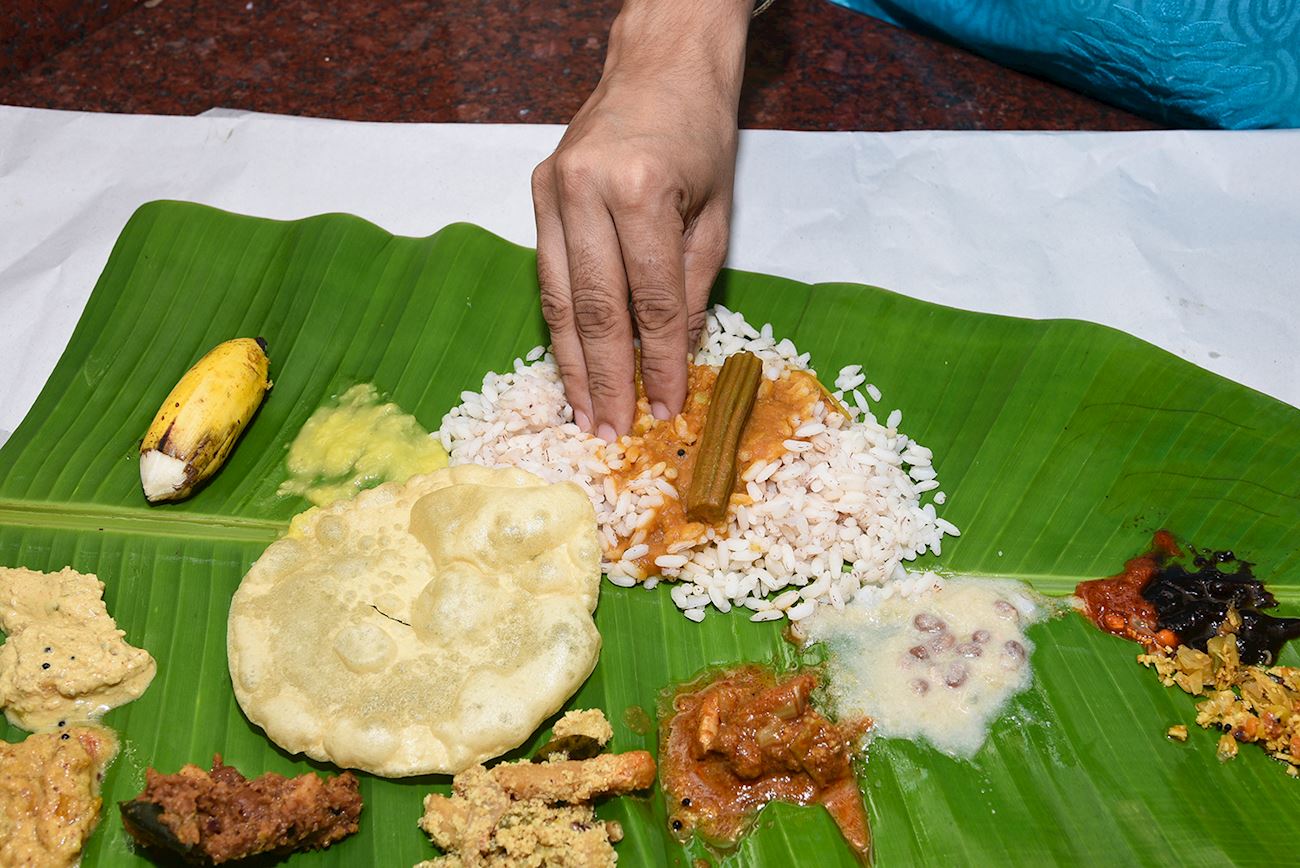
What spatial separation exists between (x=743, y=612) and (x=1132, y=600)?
4.23 ft

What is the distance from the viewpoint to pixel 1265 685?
299 cm

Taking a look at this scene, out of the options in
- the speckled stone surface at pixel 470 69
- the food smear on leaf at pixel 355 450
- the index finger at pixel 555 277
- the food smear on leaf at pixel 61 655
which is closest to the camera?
the food smear on leaf at pixel 61 655

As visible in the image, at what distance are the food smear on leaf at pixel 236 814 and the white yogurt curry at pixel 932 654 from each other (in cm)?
157

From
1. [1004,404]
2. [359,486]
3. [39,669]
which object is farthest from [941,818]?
[39,669]

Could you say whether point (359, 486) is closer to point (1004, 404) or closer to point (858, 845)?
point (858, 845)

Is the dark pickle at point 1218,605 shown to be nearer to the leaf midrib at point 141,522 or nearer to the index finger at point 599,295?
the index finger at point 599,295

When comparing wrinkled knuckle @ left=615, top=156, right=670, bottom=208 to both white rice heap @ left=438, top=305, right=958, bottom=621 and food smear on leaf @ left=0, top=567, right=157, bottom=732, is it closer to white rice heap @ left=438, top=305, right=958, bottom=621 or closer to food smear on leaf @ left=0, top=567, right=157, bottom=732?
white rice heap @ left=438, top=305, right=958, bottom=621

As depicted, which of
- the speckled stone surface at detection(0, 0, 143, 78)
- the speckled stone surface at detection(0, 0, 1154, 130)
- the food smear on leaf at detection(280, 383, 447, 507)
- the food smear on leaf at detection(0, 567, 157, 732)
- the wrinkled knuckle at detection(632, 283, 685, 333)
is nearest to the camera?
the food smear on leaf at detection(0, 567, 157, 732)

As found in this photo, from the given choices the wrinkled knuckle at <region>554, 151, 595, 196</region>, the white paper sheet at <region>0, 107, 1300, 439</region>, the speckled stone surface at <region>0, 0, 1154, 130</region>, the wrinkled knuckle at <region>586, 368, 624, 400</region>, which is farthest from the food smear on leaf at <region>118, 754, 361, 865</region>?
the speckled stone surface at <region>0, 0, 1154, 130</region>

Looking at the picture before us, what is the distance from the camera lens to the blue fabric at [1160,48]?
4121mm

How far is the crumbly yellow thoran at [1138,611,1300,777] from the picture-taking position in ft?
9.59

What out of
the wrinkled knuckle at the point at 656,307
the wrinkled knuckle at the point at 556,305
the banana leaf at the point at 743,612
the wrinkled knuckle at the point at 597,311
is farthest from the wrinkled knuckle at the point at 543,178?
the banana leaf at the point at 743,612

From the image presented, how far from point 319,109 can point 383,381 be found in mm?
2090

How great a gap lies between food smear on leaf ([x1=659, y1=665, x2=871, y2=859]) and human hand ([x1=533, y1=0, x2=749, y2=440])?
1100 millimetres
